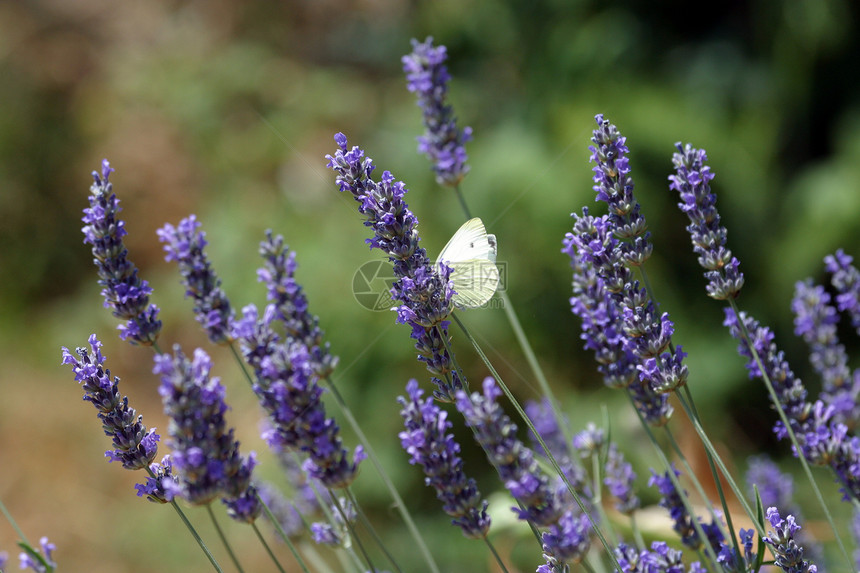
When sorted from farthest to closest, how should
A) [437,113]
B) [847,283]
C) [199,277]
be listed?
1. [437,113]
2. [847,283]
3. [199,277]

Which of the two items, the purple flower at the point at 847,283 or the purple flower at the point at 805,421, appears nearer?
the purple flower at the point at 805,421

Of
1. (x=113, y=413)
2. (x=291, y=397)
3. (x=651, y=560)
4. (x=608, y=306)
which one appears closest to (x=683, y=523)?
(x=651, y=560)

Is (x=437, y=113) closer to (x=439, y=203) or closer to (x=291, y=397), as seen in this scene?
(x=291, y=397)

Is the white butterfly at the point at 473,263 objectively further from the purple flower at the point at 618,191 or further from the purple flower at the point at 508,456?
the purple flower at the point at 508,456

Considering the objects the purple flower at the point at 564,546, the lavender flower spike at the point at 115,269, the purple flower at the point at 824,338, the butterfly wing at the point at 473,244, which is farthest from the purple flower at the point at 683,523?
the lavender flower spike at the point at 115,269

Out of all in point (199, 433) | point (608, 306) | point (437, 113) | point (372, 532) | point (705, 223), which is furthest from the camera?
point (437, 113)

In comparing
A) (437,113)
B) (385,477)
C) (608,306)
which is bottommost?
(385,477)

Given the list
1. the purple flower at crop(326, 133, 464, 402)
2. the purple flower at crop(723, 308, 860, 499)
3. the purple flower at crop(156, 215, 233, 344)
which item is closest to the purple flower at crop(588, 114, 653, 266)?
the purple flower at crop(723, 308, 860, 499)

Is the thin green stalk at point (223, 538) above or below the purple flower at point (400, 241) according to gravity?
below
